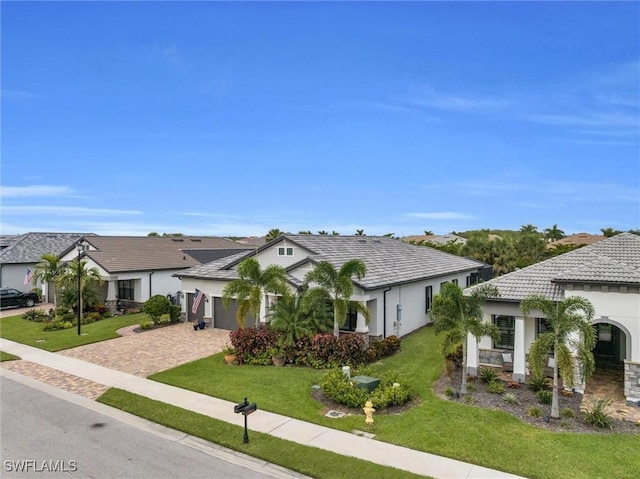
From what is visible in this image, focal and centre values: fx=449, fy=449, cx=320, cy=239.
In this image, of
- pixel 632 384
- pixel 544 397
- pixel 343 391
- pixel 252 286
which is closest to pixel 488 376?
pixel 544 397

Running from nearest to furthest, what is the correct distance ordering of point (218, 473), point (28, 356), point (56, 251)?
1. point (218, 473)
2. point (28, 356)
3. point (56, 251)

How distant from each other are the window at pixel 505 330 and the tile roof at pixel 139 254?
83.2 feet

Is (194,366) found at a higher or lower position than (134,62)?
lower

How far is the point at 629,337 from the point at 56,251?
46003 mm

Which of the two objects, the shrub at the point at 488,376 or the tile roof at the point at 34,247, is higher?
the tile roof at the point at 34,247

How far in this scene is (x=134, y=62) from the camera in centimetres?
2153

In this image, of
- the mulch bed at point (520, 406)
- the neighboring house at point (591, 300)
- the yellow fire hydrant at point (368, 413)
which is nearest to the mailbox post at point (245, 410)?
the mulch bed at point (520, 406)

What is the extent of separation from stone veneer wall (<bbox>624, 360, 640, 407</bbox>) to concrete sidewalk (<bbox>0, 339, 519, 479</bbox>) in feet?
23.2

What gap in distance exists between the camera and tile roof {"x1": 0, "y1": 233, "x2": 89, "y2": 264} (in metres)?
40.7

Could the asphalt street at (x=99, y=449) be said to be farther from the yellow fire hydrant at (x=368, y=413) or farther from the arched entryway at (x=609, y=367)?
the arched entryway at (x=609, y=367)

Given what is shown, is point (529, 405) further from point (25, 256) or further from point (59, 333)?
point (25, 256)

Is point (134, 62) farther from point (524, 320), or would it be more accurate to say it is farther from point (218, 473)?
point (524, 320)

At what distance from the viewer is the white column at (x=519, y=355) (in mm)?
15969

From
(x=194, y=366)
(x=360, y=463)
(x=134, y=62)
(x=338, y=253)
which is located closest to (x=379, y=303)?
(x=338, y=253)
